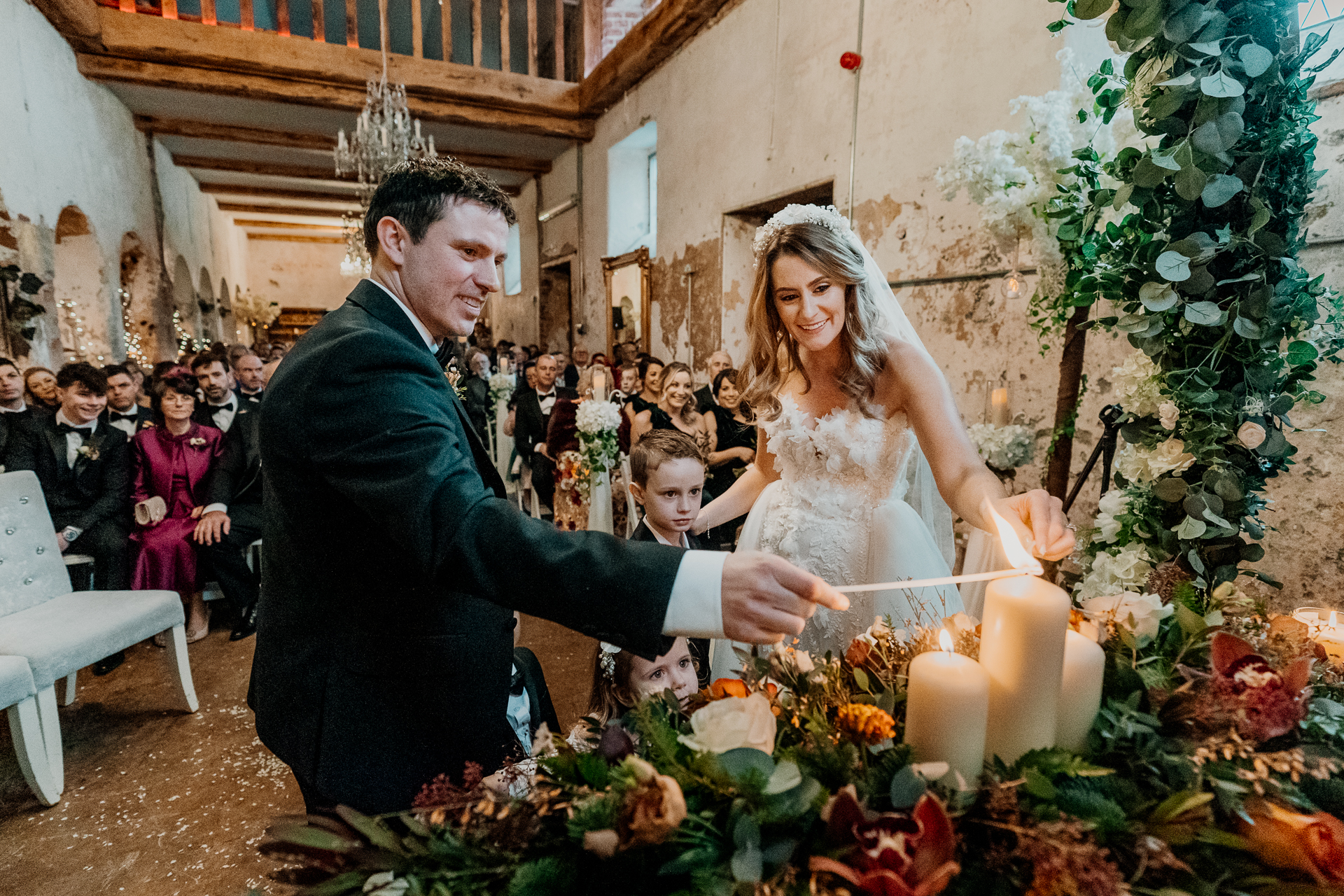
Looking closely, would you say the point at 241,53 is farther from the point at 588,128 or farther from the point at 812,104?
the point at 812,104

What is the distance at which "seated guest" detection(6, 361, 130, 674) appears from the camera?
4.14 meters

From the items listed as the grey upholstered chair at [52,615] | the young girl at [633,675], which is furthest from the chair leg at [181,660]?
the young girl at [633,675]

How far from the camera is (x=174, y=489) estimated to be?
175 inches

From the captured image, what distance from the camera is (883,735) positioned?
2.71 ft

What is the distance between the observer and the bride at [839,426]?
2.05m

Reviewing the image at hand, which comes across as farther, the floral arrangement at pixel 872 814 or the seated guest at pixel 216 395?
the seated guest at pixel 216 395

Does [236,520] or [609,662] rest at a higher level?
[609,662]

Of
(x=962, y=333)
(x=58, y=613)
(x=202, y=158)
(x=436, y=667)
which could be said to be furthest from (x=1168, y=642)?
(x=202, y=158)

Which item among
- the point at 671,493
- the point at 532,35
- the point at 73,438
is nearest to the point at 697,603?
the point at 671,493

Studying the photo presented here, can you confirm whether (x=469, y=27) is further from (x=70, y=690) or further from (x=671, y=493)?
(x=671, y=493)

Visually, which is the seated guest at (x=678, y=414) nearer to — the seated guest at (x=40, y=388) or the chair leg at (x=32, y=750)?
the chair leg at (x=32, y=750)

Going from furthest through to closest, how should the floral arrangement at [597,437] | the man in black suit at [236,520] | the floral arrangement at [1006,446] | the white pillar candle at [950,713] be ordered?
the floral arrangement at [597,437] < the man in black suit at [236,520] < the floral arrangement at [1006,446] < the white pillar candle at [950,713]

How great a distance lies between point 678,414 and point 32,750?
12.2 ft

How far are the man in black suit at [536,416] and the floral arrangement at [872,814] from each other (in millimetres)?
5143
